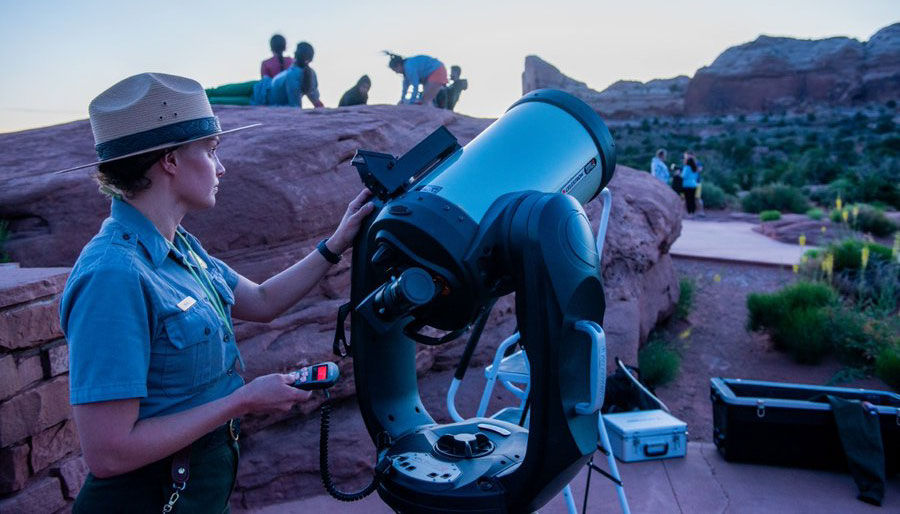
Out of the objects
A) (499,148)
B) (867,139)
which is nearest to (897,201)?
(499,148)

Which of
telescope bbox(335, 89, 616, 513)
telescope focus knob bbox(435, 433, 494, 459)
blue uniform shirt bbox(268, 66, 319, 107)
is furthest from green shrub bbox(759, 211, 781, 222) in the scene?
telescope focus knob bbox(435, 433, 494, 459)

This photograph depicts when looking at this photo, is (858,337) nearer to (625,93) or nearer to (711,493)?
(711,493)

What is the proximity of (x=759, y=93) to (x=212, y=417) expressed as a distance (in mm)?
67414

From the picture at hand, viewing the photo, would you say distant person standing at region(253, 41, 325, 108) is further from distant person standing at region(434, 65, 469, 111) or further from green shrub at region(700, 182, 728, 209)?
green shrub at region(700, 182, 728, 209)

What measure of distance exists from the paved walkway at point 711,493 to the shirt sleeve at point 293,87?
177 inches

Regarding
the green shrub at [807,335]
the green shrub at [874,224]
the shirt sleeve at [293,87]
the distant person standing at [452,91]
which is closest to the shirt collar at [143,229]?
the shirt sleeve at [293,87]

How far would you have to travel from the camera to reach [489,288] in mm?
1741

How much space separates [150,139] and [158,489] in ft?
2.70

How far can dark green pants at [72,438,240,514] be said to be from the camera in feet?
5.12

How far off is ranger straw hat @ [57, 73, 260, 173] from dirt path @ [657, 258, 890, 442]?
4289 mm

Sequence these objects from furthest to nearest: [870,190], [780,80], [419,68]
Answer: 1. [780,80]
2. [870,190]
3. [419,68]

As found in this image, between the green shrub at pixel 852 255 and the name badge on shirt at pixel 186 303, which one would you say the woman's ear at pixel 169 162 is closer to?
the name badge on shirt at pixel 186 303

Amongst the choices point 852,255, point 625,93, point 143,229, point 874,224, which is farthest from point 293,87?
point 625,93

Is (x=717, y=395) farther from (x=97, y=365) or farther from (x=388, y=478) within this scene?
(x=97, y=365)
